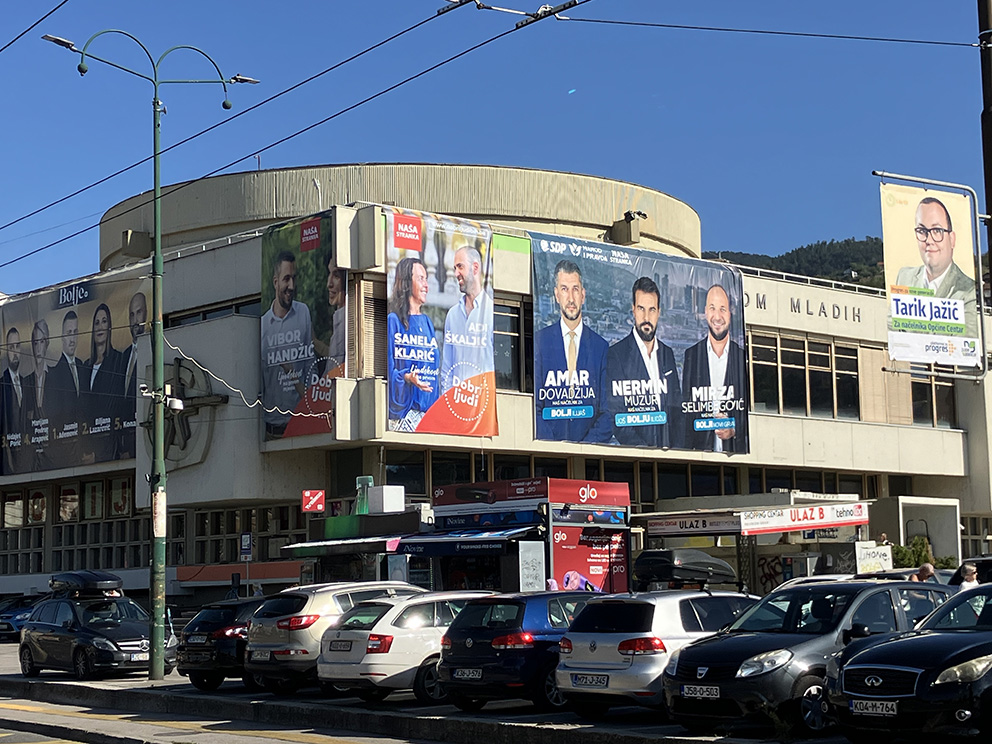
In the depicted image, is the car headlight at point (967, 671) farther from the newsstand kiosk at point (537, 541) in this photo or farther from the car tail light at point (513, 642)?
the newsstand kiosk at point (537, 541)

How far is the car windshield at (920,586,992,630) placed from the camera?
1253cm

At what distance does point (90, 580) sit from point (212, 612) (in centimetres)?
1519

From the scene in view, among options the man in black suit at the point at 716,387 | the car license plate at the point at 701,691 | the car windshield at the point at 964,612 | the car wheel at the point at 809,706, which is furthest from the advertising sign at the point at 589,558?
the car windshield at the point at 964,612

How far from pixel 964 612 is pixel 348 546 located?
21899 mm

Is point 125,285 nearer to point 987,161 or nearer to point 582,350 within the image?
point 582,350

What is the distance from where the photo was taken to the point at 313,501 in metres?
36.6

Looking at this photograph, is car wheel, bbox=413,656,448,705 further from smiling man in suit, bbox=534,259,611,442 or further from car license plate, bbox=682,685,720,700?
smiling man in suit, bbox=534,259,611,442

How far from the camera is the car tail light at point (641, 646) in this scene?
1518 centimetres

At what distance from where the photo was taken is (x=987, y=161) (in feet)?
43.9

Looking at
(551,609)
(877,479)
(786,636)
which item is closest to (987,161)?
(786,636)

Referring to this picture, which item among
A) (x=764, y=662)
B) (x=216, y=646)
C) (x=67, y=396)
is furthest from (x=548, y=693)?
(x=67, y=396)

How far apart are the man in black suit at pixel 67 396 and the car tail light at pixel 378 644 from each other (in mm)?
31125

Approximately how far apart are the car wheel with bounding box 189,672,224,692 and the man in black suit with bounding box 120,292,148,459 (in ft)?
75.0

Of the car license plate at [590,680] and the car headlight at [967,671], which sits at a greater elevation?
the car headlight at [967,671]
